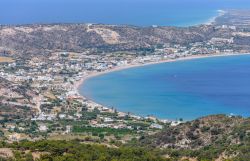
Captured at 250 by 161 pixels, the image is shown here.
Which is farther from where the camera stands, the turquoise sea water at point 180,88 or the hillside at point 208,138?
the turquoise sea water at point 180,88

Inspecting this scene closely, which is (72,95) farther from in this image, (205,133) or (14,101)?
(205,133)

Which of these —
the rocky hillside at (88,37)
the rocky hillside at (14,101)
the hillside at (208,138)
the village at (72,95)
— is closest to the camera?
the hillside at (208,138)

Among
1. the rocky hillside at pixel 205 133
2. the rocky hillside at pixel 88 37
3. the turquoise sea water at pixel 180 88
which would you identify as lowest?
the turquoise sea water at pixel 180 88

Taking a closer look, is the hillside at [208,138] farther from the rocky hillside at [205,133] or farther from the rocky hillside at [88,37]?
the rocky hillside at [88,37]

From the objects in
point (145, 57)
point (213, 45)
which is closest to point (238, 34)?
point (213, 45)

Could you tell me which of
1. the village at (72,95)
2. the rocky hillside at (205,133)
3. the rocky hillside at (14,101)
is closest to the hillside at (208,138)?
the rocky hillside at (205,133)

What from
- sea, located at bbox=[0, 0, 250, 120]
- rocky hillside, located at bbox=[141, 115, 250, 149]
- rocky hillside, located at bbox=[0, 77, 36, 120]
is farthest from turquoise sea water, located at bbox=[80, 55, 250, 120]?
rocky hillside, located at bbox=[141, 115, 250, 149]

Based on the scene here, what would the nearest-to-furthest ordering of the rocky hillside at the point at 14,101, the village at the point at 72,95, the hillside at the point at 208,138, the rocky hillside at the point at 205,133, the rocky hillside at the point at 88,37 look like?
the hillside at the point at 208,138
the rocky hillside at the point at 205,133
the village at the point at 72,95
the rocky hillside at the point at 14,101
the rocky hillside at the point at 88,37

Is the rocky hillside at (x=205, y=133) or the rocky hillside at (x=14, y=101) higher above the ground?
the rocky hillside at (x=205, y=133)

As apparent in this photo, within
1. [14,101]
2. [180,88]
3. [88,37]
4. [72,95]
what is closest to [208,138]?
[14,101]
